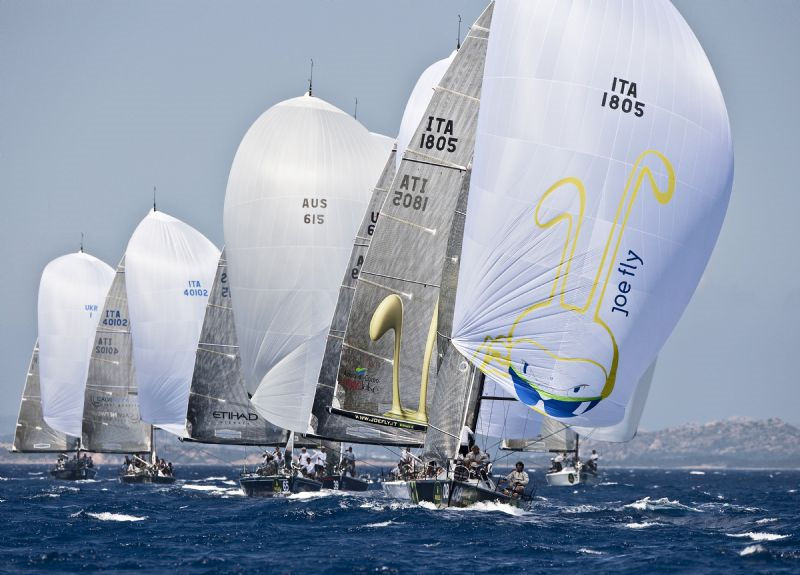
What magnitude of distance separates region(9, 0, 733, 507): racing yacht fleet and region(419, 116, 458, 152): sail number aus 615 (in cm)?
6

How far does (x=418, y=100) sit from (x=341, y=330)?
28.1 feet

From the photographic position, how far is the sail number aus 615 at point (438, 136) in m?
38.8

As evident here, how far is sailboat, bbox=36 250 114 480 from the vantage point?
72938 millimetres

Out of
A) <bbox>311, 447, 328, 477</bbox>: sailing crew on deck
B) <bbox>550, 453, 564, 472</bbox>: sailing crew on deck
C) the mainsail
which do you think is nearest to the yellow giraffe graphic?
the mainsail

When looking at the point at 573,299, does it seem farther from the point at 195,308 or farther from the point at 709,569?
the point at 195,308

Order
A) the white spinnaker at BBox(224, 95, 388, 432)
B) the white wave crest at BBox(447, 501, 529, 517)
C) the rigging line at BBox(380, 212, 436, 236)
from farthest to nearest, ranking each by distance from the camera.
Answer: the white spinnaker at BBox(224, 95, 388, 432) → the rigging line at BBox(380, 212, 436, 236) → the white wave crest at BBox(447, 501, 529, 517)

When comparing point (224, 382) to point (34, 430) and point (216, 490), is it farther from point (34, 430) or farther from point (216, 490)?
point (34, 430)

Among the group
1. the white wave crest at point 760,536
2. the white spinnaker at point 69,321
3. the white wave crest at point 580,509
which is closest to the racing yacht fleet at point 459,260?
the white wave crest at point 580,509

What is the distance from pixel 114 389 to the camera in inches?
2630

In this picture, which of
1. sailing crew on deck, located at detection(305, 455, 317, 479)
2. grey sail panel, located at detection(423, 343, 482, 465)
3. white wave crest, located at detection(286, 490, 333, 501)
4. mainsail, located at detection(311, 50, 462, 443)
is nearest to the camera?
grey sail panel, located at detection(423, 343, 482, 465)

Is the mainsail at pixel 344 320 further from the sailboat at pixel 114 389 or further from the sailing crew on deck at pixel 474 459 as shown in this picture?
the sailboat at pixel 114 389

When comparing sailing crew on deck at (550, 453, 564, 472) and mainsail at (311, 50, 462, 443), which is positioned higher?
mainsail at (311, 50, 462, 443)

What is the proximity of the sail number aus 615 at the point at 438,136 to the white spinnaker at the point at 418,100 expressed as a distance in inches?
239

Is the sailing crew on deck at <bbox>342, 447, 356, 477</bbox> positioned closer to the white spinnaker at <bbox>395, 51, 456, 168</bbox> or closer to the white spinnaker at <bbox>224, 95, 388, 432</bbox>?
the white spinnaker at <bbox>224, 95, 388, 432</bbox>
